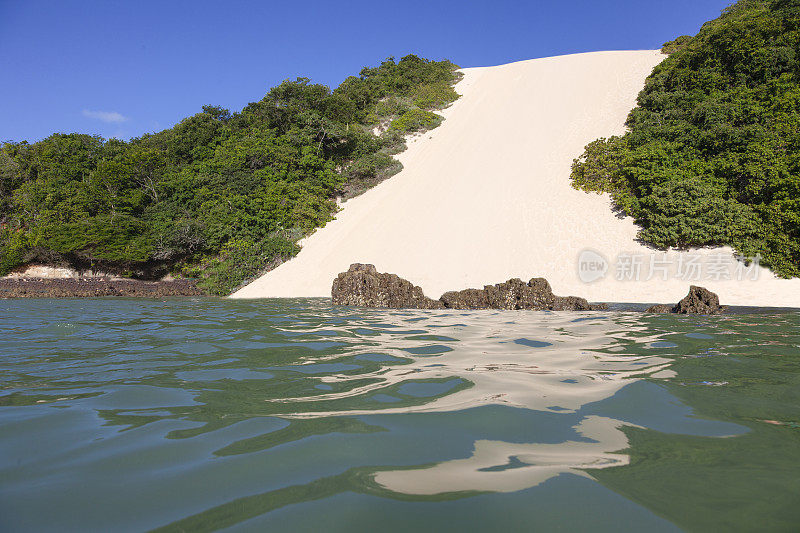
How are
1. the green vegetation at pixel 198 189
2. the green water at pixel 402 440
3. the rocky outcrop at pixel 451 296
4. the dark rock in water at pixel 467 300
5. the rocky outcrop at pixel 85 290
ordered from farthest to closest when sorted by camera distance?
the green vegetation at pixel 198 189, the rocky outcrop at pixel 85 290, the dark rock in water at pixel 467 300, the rocky outcrop at pixel 451 296, the green water at pixel 402 440

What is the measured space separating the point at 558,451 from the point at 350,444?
892mm

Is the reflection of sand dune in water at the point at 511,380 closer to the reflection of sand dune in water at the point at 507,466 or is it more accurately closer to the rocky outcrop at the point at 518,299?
the reflection of sand dune in water at the point at 507,466

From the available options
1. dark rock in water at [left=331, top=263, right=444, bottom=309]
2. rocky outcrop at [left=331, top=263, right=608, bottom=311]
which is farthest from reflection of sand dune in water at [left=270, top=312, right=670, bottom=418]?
dark rock in water at [left=331, top=263, right=444, bottom=309]

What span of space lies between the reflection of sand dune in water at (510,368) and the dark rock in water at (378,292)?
481 cm

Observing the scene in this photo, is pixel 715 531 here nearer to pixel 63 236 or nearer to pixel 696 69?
pixel 63 236

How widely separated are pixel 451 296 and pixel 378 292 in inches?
76.6

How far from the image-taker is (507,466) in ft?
5.13

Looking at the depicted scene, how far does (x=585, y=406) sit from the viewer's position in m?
2.31

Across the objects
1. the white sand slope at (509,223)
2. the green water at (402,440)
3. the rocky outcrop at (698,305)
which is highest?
the white sand slope at (509,223)

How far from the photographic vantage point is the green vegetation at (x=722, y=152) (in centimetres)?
1331

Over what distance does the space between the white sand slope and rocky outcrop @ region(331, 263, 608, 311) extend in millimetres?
3115

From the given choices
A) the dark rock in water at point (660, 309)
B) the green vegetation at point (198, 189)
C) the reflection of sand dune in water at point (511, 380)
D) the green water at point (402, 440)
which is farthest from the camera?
the green vegetation at point (198, 189)

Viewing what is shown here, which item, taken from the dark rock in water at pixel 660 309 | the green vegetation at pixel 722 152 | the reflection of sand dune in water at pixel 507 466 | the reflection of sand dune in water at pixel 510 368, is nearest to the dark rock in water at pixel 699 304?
the dark rock in water at pixel 660 309

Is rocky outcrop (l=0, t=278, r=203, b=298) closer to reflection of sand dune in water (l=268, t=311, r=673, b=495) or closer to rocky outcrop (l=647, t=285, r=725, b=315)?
reflection of sand dune in water (l=268, t=311, r=673, b=495)
